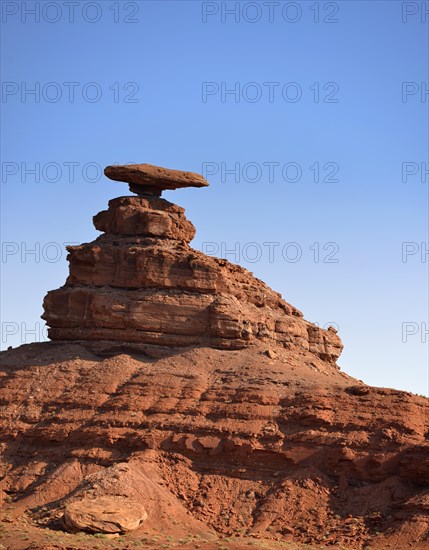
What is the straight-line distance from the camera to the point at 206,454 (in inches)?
2148

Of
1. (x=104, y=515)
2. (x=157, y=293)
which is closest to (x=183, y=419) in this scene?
(x=104, y=515)

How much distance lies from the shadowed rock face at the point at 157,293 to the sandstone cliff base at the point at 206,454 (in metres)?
1.52

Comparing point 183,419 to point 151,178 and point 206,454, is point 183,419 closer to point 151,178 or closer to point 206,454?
point 206,454

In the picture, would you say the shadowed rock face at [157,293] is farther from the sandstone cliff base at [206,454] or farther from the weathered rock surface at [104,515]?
the weathered rock surface at [104,515]

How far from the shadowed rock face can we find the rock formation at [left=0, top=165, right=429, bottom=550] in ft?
0.28

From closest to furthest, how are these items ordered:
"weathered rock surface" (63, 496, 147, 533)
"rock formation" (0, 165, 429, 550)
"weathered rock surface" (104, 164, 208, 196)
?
1. "weathered rock surface" (63, 496, 147, 533)
2. "rock formation" (0, 165, 429, 550)
3. "weathered rock surface" (104, 164, 208, 196)

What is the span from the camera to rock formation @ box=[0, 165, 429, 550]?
166 ft

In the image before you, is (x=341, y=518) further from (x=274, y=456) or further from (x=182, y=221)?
(x=182, y=221)

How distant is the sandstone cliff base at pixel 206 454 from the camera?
5019cm

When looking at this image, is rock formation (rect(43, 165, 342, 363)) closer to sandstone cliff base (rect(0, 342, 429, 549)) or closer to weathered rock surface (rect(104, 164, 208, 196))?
weathered rock surface (rect(104, 164, 208, 196))

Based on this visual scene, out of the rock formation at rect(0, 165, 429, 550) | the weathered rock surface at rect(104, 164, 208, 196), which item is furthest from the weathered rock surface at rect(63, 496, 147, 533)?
the weathered rock surface at rect(104, 164, 208, 196)

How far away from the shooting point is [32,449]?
57469 millimetres

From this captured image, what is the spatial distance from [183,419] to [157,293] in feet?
29.5

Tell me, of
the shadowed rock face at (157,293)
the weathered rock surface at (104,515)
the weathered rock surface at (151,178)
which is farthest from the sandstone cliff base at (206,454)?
the weathered rock surface at (151,178)
